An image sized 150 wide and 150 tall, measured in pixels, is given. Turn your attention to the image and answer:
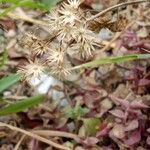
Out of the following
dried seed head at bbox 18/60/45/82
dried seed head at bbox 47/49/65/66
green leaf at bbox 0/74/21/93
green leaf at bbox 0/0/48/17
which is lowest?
green leaf at bbox 0/74/21/93

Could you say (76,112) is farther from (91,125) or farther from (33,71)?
(33,71)

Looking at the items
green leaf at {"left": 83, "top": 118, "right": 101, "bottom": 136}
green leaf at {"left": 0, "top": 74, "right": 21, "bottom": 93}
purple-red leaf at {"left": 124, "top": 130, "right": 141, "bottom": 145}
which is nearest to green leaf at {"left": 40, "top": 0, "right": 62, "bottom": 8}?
green leaf at {"left": 0, "top": 74, "right": 21, "bottom": 93}

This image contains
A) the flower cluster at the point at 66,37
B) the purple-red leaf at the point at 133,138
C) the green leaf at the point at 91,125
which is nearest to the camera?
the flower cluster at the point at 66,37

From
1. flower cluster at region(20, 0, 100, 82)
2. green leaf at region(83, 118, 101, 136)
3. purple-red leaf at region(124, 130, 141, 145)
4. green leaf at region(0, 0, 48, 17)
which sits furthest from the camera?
green leaf at region(83, 118, 101, 136)

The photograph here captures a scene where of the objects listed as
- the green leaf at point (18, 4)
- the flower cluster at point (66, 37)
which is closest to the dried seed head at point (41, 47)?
the flower cluster at point (66, 37)

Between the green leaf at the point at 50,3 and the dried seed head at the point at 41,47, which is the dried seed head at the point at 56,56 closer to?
the dried seed head at the point at 41,47

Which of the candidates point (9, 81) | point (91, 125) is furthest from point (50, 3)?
point (91, 125)

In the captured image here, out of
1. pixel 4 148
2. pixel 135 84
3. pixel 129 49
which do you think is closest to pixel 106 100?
pixel 135 84

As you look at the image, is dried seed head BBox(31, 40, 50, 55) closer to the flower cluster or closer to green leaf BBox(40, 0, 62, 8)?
the flower cluster
